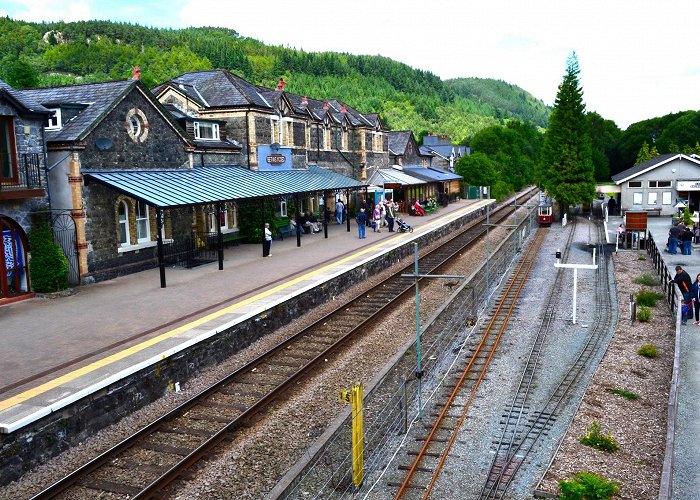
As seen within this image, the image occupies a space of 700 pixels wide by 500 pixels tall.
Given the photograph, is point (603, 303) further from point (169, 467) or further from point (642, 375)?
point (169, 467)

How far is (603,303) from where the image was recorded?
19703 mm

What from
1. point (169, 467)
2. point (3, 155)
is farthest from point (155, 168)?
point (169, 467)

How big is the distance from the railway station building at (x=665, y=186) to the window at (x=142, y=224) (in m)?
34.1

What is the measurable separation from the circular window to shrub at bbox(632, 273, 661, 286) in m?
18.9

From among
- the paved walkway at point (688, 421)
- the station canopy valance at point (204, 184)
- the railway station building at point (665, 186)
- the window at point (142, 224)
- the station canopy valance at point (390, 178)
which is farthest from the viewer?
the station canopy valance at point (390, 178)

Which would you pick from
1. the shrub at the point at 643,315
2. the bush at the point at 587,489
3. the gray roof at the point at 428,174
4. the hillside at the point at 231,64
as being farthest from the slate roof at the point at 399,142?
the hillside at the point at 231,64

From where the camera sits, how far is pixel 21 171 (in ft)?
55.5

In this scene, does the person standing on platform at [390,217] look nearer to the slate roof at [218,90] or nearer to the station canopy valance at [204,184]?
the station canopy valance at [204,184]

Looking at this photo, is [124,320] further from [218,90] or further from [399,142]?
[399,142]

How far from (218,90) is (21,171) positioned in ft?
47.4

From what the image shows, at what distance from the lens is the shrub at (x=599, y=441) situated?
960cm

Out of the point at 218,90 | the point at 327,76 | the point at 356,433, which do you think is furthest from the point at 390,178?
the point at 327,76

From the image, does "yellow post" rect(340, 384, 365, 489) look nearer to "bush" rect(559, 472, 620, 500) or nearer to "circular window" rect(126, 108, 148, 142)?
"bush" rect(559, 472, 620, 500)

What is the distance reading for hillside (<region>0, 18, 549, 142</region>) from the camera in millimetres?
118438
